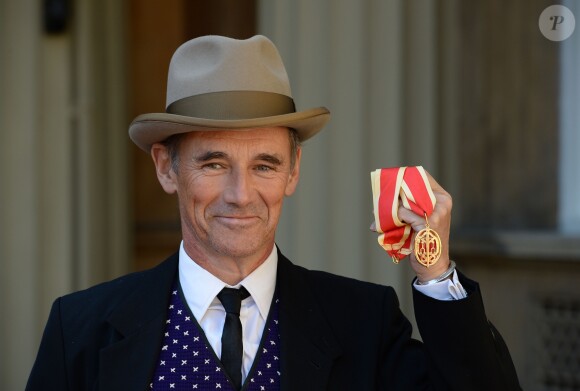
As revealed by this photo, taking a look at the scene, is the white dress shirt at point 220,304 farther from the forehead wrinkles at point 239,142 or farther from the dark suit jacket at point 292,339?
the forehead wrinkles at point 239,142

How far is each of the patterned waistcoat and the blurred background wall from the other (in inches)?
72.5

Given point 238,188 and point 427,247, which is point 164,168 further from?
point 427,247

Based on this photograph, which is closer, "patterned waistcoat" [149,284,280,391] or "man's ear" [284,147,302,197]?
"patterned waistcoat" [149,284,280,391]

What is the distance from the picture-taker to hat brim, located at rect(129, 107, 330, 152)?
2.19 meters

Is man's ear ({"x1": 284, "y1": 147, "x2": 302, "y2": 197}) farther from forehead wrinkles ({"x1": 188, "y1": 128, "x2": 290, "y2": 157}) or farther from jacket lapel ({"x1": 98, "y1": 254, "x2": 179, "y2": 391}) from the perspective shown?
jacket lapel ({"x1": 98, "y1": 254, "x2": 179, "y2": 391})

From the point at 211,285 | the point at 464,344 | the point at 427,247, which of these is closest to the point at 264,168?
the point at 211,285

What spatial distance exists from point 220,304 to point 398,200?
585 millimetres

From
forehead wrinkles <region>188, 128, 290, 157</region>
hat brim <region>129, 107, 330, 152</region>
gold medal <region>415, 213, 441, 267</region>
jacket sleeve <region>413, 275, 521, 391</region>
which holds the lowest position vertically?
jacket sleeve <region>413, 275, 521, 391</region>

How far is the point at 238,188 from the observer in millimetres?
2201

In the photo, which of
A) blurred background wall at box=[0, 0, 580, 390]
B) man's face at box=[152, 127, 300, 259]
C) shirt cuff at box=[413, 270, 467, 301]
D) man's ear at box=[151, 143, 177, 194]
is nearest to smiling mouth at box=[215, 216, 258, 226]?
man's face at box=[152, 127, 300, 259]

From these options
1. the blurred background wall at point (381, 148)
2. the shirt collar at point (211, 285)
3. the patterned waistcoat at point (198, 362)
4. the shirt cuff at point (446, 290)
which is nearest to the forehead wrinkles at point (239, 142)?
the shirt collar at point (211, 285)

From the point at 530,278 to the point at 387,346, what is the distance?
7.60 ft

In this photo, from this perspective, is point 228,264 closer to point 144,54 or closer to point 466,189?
point 466,189

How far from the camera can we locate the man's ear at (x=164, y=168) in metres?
2.39
